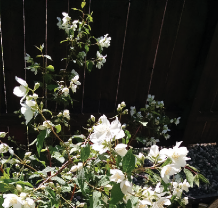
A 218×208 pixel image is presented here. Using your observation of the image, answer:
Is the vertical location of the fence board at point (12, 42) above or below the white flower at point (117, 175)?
above

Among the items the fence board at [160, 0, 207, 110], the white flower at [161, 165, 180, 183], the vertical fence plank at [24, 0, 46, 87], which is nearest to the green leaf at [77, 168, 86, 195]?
the white flower at [161, 165, 180, 183]

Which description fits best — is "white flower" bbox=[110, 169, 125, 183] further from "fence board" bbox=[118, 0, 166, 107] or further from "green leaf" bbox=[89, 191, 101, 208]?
"fence board" bbox=[118, 0, 166, 107]

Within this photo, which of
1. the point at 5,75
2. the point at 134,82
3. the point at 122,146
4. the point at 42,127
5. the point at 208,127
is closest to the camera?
the point at 122,146

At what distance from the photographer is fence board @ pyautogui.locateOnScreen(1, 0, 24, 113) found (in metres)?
1.60

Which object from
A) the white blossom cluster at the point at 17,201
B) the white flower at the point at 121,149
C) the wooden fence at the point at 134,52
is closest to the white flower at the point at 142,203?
the white flower at the point at 121,149

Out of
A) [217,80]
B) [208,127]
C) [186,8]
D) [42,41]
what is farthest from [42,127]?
[208,127]

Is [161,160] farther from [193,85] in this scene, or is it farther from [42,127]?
[193,85]

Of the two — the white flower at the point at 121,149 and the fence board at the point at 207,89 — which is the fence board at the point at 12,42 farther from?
the fence board at the point at 207,89

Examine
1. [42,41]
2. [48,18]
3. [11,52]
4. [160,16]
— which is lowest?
[11,52]

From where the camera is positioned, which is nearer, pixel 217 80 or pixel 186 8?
pixel 186 8

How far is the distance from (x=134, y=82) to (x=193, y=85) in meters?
0.68

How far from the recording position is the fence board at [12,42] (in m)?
1.60

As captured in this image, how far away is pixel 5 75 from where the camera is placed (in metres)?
1.80

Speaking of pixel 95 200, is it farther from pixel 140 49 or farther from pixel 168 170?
pixel 140 49
